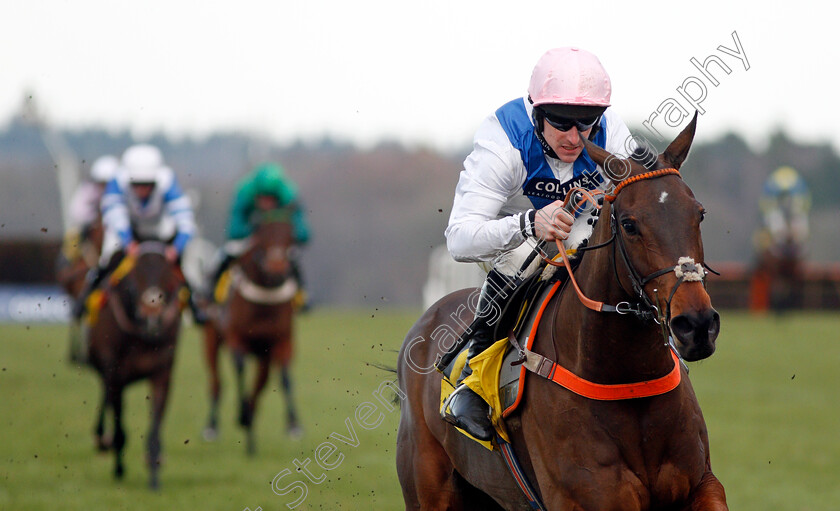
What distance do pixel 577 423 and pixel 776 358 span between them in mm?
13432

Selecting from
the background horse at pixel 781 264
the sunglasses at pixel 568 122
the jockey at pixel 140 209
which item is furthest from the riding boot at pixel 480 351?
the background horse at pixel 781 264

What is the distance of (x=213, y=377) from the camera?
1059cm

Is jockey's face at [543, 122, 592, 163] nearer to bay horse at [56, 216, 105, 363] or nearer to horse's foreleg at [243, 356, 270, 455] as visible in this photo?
horse's foreleg at [243, 356, 270, 455]

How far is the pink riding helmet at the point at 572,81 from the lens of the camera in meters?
3.62

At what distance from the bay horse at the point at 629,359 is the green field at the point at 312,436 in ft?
5.40

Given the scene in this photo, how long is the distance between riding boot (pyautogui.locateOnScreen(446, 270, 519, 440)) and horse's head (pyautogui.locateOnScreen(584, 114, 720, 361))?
79 cm

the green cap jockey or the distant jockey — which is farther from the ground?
the green cap jockey

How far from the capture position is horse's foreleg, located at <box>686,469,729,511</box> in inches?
130

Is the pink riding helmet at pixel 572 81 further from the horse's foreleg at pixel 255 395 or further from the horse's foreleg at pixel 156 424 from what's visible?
the horse's foreleg at pixel 255 395

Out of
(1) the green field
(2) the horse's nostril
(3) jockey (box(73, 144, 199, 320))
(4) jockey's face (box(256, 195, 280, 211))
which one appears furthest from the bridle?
(2) the horse's nostril

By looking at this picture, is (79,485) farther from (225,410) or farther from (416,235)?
(416,235)

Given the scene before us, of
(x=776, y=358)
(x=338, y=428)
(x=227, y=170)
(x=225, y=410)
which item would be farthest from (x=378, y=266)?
(x=338, y=428)

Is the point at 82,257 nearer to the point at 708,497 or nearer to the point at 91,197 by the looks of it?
the point at 91,197

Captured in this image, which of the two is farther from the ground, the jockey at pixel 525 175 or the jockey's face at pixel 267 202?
the jockey at pixel 525 175
